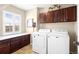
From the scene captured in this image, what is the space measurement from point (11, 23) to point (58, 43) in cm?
230

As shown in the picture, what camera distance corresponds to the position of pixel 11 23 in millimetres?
4309

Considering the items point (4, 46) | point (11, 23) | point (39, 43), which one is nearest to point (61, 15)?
point (39, 43)

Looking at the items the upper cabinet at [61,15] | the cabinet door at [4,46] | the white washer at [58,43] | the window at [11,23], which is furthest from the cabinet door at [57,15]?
the window at [11,23]

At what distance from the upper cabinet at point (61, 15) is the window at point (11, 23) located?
1.36 meters

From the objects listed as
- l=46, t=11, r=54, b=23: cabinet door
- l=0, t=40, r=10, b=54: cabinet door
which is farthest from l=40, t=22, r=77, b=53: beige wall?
l=0, t=40, r=10, b=54: cabinet door

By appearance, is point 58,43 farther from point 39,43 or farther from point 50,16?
point 50,16

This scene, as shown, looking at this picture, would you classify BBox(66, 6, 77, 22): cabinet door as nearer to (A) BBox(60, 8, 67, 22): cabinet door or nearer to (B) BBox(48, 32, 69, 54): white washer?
(A) BBox(60, 8, 67, 22): cabinet door

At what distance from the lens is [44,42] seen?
3186 millimetres

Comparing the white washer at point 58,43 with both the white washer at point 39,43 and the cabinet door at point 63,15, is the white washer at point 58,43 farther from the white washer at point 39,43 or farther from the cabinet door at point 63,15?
the cabinet door at point 63,15

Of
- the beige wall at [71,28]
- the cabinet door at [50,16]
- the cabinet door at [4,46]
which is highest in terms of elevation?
the cabinet door at [50,16]

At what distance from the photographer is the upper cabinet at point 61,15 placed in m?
2.90
